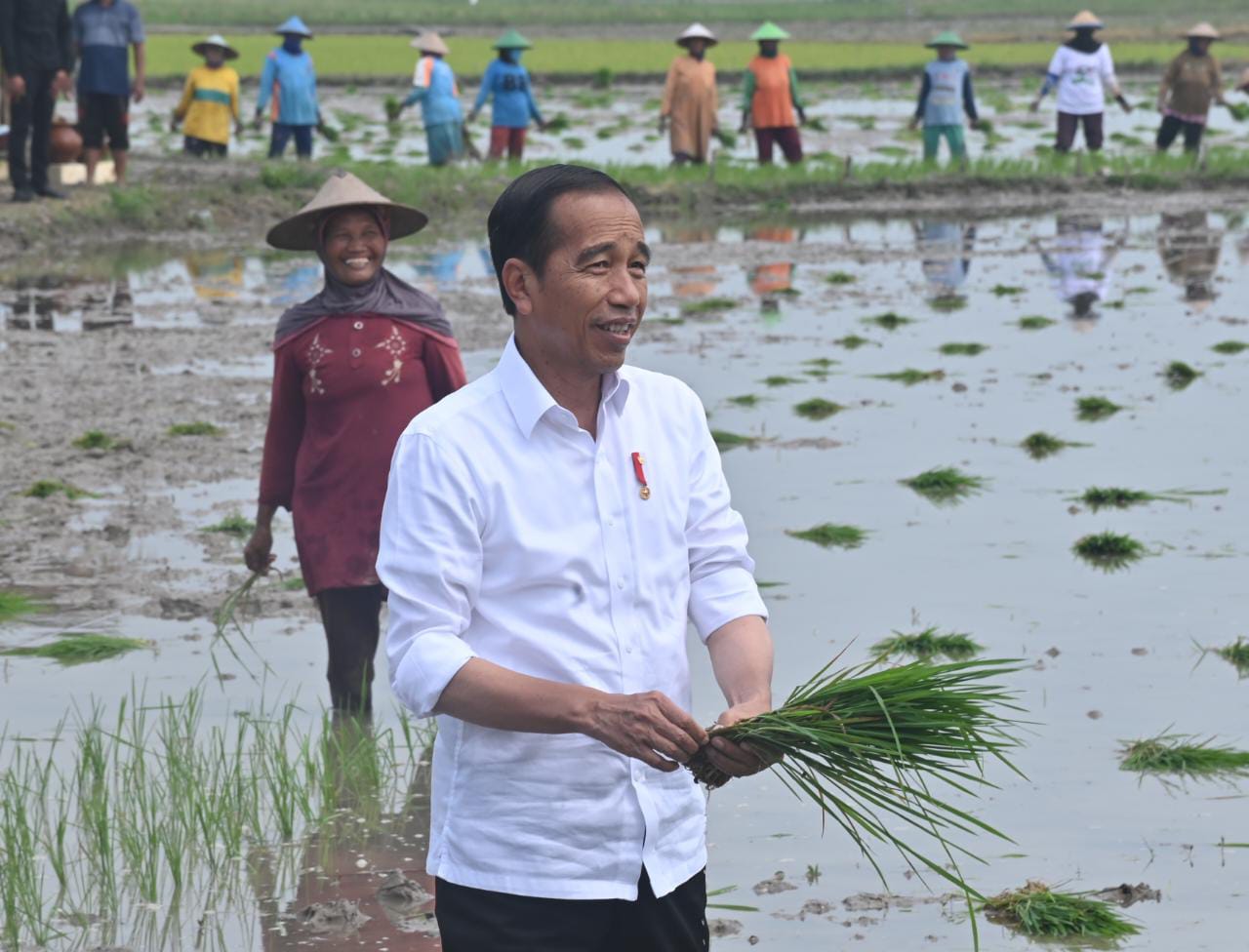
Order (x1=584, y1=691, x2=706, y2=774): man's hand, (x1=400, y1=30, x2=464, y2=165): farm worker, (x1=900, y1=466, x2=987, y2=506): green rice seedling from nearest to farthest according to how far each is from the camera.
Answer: (x1=584, y1=691, x2=706, y2=774): man's hand < (x1=900, y1=466, x2=987, y2=506): green rice seedling < (x1=400, y1=30, x2=464, y2=165): farm worker

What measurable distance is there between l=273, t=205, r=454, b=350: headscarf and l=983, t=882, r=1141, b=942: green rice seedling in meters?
1.87

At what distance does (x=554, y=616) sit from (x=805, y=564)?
4.71 m

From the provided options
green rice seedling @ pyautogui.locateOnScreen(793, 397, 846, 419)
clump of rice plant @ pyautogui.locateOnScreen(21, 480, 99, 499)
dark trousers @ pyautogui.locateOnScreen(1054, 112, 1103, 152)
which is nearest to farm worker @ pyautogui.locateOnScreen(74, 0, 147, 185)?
green rice seedling @ pyautogui.locateOnScreen(793, 397, 846, 419)

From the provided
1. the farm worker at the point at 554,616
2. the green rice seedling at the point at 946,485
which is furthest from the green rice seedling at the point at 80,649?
the farm worker at the point at 554,616

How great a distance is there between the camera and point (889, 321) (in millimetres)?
12484

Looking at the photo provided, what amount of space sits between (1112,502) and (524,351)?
5.59m

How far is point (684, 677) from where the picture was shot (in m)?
2.70

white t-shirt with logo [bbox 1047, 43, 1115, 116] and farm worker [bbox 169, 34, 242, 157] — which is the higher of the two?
white t-shirt with logo [bbox 1047, 43, 1115, 116]

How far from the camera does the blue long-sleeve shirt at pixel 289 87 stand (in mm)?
19641

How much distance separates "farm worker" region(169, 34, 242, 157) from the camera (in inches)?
773

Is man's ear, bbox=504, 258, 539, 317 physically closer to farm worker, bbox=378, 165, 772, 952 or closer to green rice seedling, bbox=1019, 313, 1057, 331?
farm worker, bbox=378, 165, 772, 952

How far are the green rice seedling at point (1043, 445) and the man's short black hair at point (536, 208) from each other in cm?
638

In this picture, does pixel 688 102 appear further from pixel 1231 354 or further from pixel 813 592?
pixel 813 592

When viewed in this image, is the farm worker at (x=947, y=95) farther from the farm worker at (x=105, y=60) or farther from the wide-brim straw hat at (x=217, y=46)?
the farm worker at (x=105, y=60)
